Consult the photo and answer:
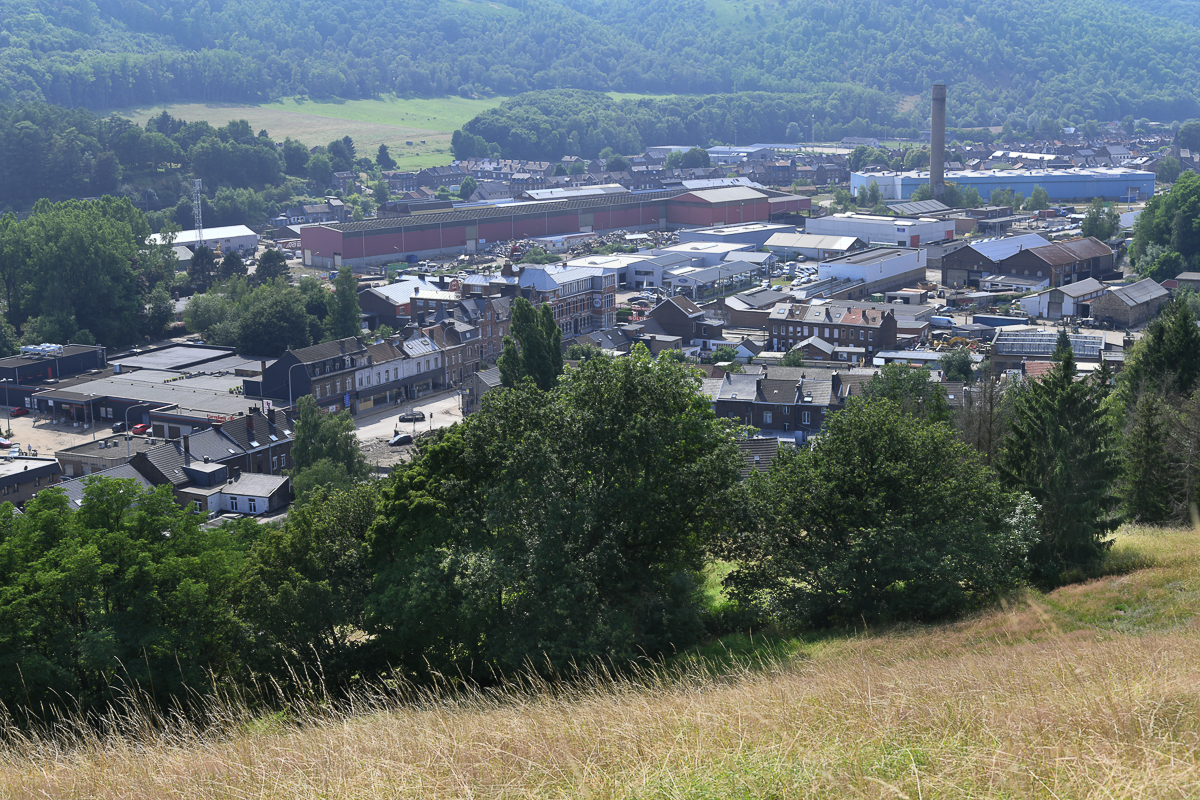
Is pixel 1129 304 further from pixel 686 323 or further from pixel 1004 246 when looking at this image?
pixel 686 323

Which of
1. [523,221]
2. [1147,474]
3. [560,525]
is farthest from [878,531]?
[523,221]

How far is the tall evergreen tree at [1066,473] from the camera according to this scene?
922 centimetres

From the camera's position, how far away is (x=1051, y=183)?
6675 centimetres

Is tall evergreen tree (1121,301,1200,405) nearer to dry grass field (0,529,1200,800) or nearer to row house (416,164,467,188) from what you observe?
dry grass field (0,529,1200,800)

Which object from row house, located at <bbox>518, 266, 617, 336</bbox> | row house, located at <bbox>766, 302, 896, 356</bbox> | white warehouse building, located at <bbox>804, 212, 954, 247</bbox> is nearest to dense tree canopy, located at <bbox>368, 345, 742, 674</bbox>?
row house, located at <bbox>766, 302, 896, 356</bbox>

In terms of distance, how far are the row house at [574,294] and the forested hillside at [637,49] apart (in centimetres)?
6607

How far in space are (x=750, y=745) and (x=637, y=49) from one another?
472 feet

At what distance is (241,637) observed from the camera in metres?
8.30

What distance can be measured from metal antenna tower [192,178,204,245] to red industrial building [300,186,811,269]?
5.72m

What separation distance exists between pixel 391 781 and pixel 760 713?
1.42 m

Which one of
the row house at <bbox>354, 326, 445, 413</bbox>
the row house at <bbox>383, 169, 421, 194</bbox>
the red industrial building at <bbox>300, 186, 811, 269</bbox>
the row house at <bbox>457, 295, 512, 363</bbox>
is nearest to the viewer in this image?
the row house at <bbox>354, 326, 445, 413</bbox>

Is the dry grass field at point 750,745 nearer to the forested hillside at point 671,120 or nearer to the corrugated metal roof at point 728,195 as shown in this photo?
the corrugated metal roof at point 728,195

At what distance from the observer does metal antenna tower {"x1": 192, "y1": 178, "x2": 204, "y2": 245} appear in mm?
51500

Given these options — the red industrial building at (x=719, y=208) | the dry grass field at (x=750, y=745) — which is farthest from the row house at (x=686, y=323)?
the dry grass field at (x=750, y=745)
